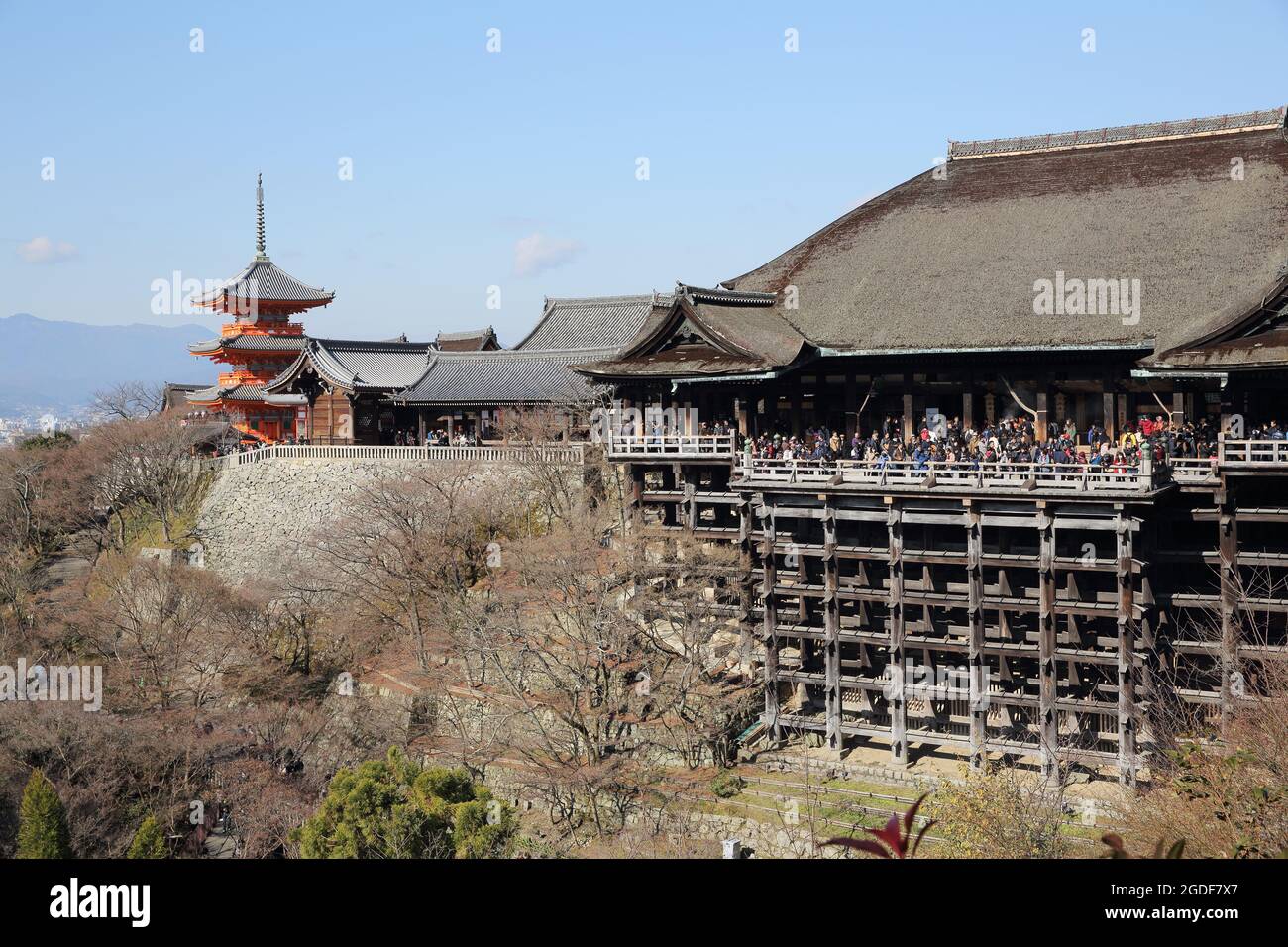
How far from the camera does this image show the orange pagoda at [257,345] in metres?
60.8

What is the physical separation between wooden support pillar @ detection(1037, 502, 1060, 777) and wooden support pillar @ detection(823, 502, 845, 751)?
5.14 m

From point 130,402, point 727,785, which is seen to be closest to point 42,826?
point 727,785

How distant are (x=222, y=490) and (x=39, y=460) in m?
11.9

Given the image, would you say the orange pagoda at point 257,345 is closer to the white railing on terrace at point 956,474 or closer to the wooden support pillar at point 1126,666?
the white railing on terrace at point 956,474

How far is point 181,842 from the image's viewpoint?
104ft

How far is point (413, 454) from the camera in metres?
47.2

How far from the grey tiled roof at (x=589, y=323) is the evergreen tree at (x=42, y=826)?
1111 inches

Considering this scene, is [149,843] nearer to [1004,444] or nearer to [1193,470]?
[1004,444]

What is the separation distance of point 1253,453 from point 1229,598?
336cm

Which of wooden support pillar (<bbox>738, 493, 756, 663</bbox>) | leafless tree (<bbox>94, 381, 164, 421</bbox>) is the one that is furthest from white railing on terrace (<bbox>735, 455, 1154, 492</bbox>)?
leafless tree (<bbox>94, 381, 164, 421</bbox>)

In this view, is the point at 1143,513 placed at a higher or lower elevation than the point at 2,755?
higher

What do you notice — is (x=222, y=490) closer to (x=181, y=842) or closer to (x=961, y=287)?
(x=181, y=842)
